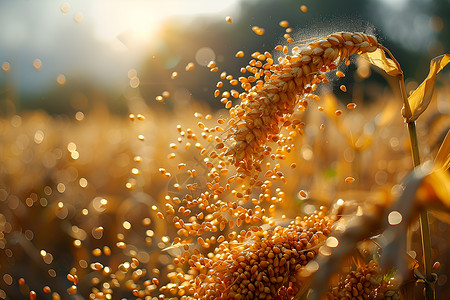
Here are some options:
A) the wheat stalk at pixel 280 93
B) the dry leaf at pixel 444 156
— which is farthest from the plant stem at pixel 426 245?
the wheat stalk at pixel 280 93

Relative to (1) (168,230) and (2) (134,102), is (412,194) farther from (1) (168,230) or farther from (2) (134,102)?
(2) (134,102)

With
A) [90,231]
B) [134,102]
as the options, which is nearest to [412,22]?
[134,102]

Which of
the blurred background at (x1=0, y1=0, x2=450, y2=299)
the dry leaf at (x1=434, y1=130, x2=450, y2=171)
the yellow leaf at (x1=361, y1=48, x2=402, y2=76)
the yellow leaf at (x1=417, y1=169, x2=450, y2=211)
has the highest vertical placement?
the yellow leaf at (x1=361, y1=48, x2=402, y2=76)

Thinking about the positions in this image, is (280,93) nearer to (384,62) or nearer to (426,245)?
(384,62)

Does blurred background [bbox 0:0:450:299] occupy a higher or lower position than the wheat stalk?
lower

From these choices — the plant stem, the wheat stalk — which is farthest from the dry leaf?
the wheat stalk

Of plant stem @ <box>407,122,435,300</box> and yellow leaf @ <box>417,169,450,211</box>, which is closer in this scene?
yellow leaf @ <box>417,169,450,211</box>

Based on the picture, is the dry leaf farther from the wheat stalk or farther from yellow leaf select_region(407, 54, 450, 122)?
the wheat stalk

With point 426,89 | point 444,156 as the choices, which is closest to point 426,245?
point 444,156
